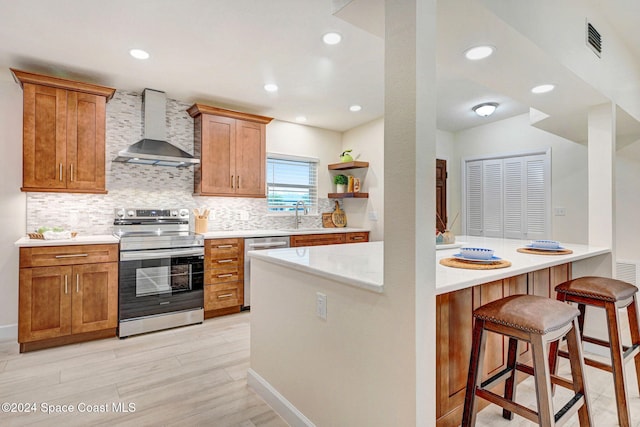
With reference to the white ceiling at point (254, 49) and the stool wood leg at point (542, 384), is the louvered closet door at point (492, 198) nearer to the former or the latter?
the white ceiling at point (254, 49)

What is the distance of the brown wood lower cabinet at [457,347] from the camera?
66.4 inches

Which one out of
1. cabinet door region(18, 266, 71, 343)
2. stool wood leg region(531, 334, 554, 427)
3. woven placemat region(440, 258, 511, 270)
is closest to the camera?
stool wood leg region(531, 334, 554, 427)

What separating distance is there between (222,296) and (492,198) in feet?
14.8

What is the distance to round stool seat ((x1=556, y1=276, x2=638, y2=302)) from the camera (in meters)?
1.94

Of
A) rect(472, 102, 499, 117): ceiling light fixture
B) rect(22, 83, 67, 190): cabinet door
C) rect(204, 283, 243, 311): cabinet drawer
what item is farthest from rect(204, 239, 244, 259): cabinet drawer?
rect(472, 102, 499, 117): ceiling light fixture

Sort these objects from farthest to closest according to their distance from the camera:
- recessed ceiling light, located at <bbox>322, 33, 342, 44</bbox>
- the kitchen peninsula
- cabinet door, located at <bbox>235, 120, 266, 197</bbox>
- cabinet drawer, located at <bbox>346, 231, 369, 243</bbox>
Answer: cabinet drawer, located at <bbox>346, 231, 369, 243</bbox> → cabinet door, located at <bbox>235, 120, 266, 197</bbox> → recessed ceiling light, located at <bbox>322, 33, 342, 44</bbox> → the kitchen peninsula

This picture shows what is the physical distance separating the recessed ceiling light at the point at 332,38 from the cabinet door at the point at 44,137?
2475 mm

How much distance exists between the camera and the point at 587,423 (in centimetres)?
158

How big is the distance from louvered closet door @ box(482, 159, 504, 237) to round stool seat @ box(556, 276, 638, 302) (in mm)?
3614

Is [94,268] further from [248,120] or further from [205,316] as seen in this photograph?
[248,120]

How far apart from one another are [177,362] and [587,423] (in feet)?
8.67

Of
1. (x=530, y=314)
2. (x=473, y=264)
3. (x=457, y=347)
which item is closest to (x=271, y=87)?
(x=473, y=264)

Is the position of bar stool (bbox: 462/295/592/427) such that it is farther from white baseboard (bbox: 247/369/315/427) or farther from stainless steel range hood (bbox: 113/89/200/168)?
stainless steel range hood (bbox: 113/89/200/168)

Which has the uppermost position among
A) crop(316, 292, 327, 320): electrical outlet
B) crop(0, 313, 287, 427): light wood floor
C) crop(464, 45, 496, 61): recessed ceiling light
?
crop(464, 45, 496, 61): recessed ceiling light
